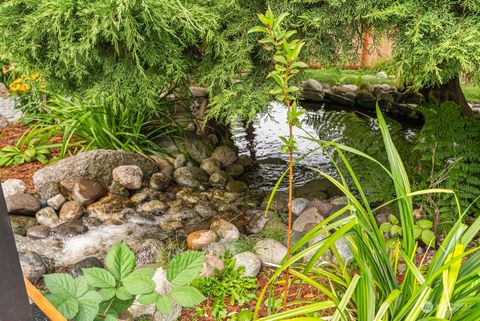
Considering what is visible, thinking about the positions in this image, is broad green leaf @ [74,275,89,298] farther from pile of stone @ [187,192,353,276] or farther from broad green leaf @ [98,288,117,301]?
pile of stone @ [187,192,353,276]

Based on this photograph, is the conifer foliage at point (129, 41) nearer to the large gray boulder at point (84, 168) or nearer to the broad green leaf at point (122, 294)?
the large gray boulder at point (84, 168)

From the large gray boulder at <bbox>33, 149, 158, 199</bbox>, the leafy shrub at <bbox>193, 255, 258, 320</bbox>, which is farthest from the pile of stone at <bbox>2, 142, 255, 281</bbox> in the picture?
the leafy shrub at <bbox>193, 255, 258, 320</bbox>

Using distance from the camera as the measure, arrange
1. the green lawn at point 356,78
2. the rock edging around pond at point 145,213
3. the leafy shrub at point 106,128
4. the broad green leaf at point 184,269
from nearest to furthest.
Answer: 1. the broad green leaf at point 184,269
2. the rock edging around pond at point 145,213
3. the leafy shrub at point 106,128
4. the green lawn at point 356,78

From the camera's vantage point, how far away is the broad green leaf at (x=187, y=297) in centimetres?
121

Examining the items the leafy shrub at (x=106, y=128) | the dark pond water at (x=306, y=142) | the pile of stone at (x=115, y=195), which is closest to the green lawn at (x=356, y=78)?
the dark pond water at (x=306, y=142)

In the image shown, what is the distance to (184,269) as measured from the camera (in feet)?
4.17

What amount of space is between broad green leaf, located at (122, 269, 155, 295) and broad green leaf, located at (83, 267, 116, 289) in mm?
41

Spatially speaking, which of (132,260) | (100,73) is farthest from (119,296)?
(100,73)

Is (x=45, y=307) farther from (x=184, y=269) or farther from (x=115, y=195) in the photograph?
(x=115, y=195)

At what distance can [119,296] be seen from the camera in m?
1.17

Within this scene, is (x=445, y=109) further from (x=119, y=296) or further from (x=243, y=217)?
(x=119, y=296)

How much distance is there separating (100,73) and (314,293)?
1534 mm

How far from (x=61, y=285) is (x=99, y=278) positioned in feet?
0.41

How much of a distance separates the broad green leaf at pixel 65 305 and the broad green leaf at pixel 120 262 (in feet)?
0.59
